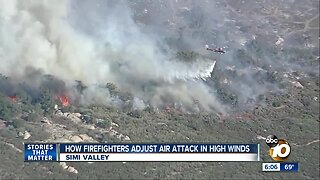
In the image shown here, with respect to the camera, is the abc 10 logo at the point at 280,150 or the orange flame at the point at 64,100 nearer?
the abc 10 logo at the point at 280,150

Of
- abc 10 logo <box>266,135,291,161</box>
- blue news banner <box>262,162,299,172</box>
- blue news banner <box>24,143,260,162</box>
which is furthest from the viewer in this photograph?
blue news banner <box>262,162,299,172</box>

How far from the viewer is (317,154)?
78750 mm

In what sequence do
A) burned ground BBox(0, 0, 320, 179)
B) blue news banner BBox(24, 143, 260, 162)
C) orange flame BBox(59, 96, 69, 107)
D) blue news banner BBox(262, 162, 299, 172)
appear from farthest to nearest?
orange flame BBox(59, 96, 69, 107) < burned ground BBox(0, 0, 320, 179) < blue news banner BBox(262, 162, 299, 172) < blue news banner BBox(24, 143, 260, 162)

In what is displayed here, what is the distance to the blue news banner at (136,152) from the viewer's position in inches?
2276

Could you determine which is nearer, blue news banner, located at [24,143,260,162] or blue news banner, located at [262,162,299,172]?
blue news banner, located at [24,143,260,162]

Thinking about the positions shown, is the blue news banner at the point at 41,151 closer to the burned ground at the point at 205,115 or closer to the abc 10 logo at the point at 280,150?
the burned ground at the point at 205,115

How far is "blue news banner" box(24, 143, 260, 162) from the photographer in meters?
57.8

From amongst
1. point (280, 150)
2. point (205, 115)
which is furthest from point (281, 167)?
point (205, 115)

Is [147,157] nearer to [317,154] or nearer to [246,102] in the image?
[317,154]

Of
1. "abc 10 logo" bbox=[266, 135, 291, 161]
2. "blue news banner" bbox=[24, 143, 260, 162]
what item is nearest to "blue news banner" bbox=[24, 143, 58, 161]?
"blue news banner" bbox=[24, 143, 260, 162]

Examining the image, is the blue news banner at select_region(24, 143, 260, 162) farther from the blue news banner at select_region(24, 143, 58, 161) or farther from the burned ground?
the burned ground

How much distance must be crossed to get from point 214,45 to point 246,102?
24.7 m

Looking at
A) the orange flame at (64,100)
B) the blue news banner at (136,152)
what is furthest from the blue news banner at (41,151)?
the orange flame at (64,100)

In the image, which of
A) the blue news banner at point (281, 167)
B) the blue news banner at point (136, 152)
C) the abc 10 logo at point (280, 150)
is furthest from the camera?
the blue news banner at point (281, 167)
